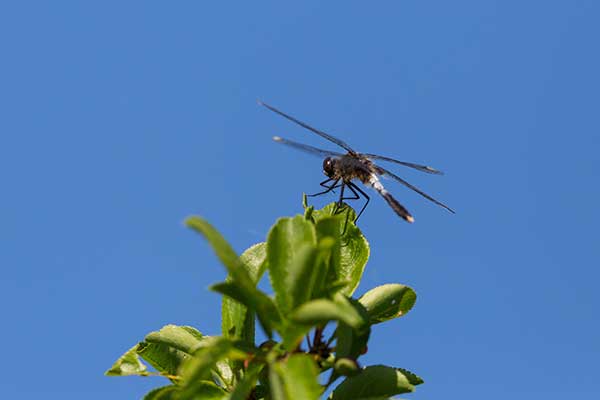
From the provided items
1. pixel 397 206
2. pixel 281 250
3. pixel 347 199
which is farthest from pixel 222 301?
pixel 397 206

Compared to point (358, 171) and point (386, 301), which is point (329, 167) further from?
point (386, 301)

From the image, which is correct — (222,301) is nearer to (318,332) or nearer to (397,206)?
(318,332)

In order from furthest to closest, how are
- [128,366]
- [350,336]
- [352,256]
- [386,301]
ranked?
[352,256], [128,366], [386,301], [350,336]

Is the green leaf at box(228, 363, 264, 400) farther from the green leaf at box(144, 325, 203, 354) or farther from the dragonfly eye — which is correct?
the dragonfly eye

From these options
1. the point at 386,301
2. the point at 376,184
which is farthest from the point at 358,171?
the point at 386,301

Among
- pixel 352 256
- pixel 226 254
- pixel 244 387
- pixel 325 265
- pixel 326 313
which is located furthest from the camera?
pixel 352 256

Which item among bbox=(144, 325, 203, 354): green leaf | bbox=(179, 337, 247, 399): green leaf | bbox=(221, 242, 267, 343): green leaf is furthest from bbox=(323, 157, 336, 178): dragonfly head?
bbox=(179, 337, 247, 399): green leaf
